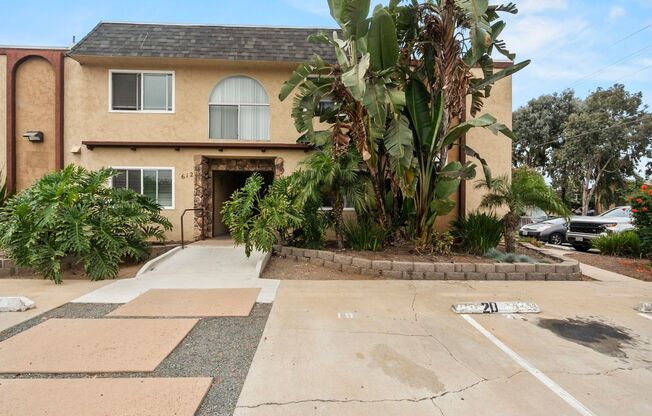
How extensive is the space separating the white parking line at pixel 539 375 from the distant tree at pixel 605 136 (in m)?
26.1

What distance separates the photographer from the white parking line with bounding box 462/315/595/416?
8.89 ft

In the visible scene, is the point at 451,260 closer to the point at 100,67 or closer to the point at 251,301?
the point at 251,301

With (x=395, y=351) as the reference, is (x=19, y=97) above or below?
above

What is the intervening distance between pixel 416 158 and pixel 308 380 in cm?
552

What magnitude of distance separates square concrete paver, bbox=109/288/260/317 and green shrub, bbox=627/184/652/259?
9697 millimetres

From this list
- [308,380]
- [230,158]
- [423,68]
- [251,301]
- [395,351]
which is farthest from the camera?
[230,158]

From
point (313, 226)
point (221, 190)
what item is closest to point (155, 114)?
point (221, 190)

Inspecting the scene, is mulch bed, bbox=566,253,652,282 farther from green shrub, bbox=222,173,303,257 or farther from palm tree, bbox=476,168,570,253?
green shrub, bbox=222,173,303,257

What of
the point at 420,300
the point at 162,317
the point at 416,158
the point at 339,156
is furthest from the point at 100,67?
the point at 420,300

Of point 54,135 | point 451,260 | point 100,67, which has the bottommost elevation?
point 451,260

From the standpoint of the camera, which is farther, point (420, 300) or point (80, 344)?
point (420, 300)

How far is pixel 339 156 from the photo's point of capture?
7.26 meters

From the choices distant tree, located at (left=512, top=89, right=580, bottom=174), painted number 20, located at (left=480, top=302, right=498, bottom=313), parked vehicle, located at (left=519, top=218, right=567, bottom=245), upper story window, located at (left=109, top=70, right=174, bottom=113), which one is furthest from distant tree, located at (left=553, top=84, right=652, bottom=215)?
upper story window, located at (left=109, top=70, right=174, bottom=113)

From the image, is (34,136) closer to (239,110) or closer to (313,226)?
(239,110)
